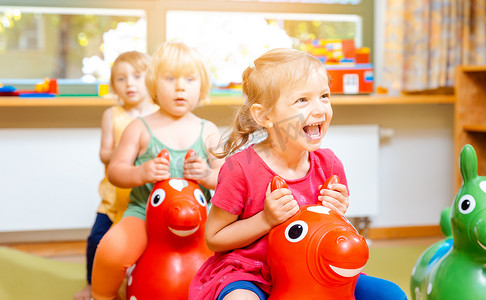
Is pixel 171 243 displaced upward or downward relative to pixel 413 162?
upward

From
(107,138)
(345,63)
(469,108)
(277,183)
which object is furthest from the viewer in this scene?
(345,63)

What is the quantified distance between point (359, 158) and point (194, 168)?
180cm

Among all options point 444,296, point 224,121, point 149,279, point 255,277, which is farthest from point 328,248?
point 224,121

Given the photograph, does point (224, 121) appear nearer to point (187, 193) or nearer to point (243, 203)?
point (187, 193)

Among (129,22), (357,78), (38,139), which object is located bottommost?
(38,139)

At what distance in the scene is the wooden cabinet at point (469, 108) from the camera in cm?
310

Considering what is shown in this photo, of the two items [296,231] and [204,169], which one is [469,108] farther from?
[296,231]

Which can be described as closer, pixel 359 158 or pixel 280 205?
pixel 280 205

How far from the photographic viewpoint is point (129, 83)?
234cm

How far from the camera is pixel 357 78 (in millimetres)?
3264

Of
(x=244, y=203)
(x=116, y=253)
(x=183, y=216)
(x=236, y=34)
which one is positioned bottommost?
(x=116, y=253)

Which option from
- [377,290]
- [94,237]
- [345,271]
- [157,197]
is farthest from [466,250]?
[94,237]

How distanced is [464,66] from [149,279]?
2.16 metres

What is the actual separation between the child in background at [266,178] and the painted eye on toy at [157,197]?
370 mm
